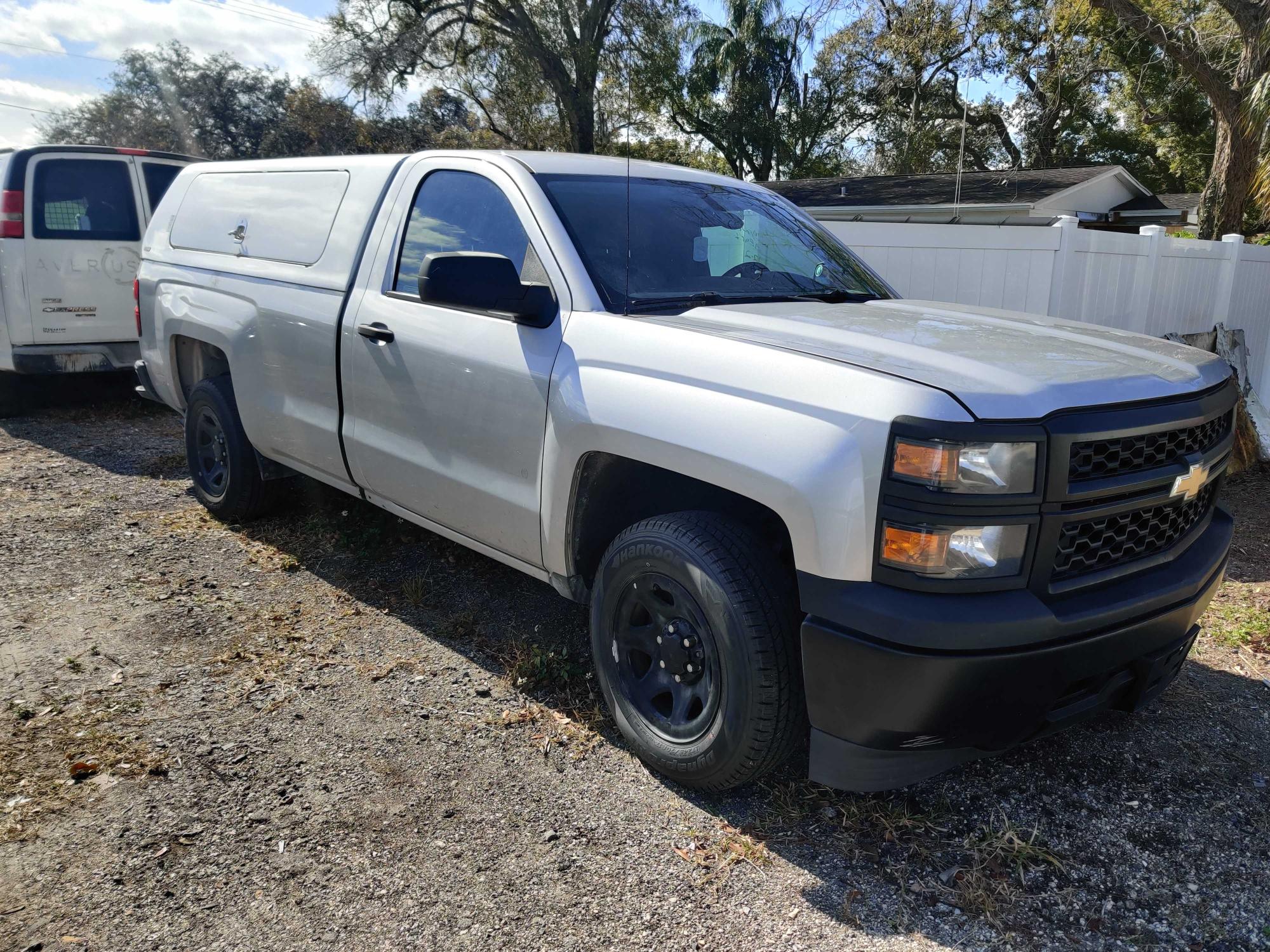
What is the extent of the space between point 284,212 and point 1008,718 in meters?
3.91

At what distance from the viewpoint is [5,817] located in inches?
112

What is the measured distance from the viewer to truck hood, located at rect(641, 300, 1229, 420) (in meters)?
2.46

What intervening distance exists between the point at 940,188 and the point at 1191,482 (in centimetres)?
2052

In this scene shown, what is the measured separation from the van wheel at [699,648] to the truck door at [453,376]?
1.53 ft

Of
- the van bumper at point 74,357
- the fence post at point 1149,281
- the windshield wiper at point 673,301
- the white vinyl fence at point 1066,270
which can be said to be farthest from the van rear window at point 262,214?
the fence post at point 1149,281

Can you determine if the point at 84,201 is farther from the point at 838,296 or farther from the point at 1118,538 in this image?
the point at 1118,538

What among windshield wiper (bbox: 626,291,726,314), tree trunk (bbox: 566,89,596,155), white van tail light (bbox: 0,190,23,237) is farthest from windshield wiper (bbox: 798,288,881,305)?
tree trunk (bbox: 566,89,596,155)

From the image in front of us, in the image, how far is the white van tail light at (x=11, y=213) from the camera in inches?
299

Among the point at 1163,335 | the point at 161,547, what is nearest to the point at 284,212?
the point at 161,547

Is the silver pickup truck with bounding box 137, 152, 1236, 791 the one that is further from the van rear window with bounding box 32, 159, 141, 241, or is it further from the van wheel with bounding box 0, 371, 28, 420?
the van wheel with bounding box 0, 371, 28, 420

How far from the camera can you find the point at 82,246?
7801 millimetres

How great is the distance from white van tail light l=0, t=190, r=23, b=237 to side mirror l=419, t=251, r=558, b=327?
20.1 ft

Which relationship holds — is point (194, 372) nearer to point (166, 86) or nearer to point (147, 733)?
point (147, 733)

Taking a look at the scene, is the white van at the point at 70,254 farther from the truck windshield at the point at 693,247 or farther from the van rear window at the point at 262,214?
the truck windshield at the point at 693,247
